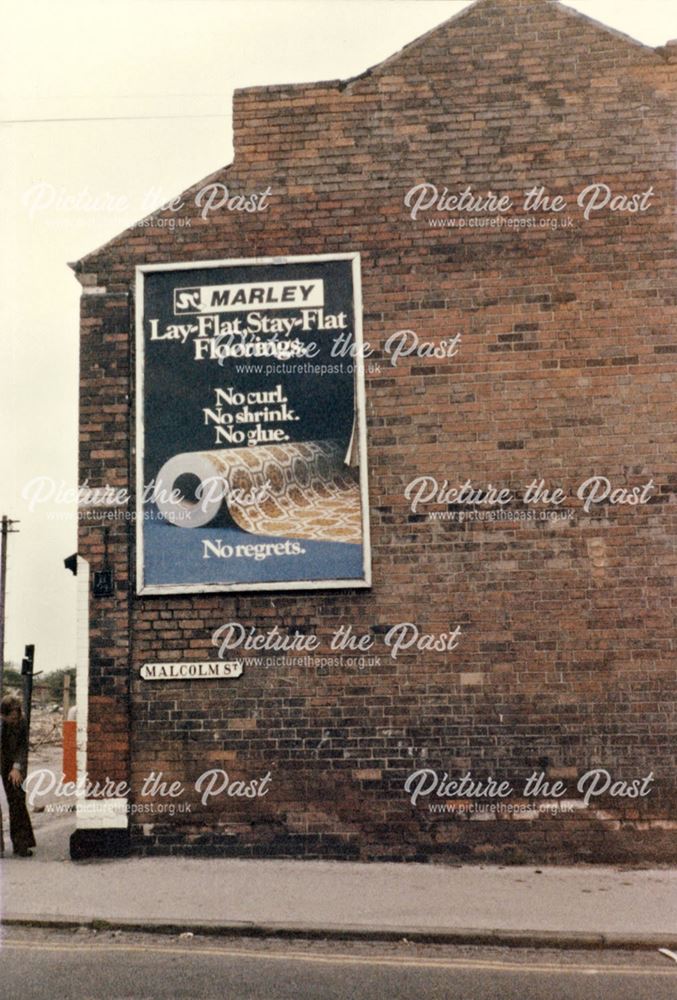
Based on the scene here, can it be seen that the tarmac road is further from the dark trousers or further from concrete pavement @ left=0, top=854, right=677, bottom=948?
the dark trousers

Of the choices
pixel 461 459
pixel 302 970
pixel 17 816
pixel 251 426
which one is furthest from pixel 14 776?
pixel 461 459

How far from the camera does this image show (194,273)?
10758 mm

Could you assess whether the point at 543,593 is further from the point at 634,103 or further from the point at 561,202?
the point at 634,103

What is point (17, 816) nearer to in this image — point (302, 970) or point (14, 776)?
point (14, 776)

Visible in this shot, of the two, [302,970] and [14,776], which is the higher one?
[14,776]

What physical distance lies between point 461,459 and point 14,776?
17.6ft

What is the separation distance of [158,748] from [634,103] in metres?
7.96

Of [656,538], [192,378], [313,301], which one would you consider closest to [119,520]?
[192,378]

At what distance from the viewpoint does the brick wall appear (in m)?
9.84

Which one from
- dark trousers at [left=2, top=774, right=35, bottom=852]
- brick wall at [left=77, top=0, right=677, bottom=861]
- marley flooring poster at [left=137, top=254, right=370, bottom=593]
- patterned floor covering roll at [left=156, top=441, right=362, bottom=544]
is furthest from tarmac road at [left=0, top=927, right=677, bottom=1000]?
patterned floor covering roll at [left=156, top=441, right=362, bottom=544]

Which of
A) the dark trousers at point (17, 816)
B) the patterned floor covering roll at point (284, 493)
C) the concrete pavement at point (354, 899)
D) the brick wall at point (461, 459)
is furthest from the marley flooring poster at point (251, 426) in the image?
the concrete pavement at point (354, 899)

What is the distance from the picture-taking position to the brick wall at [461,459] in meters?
9.84

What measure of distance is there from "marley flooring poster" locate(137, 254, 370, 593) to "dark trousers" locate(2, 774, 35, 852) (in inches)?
91.2

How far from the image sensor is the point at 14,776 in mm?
10305
